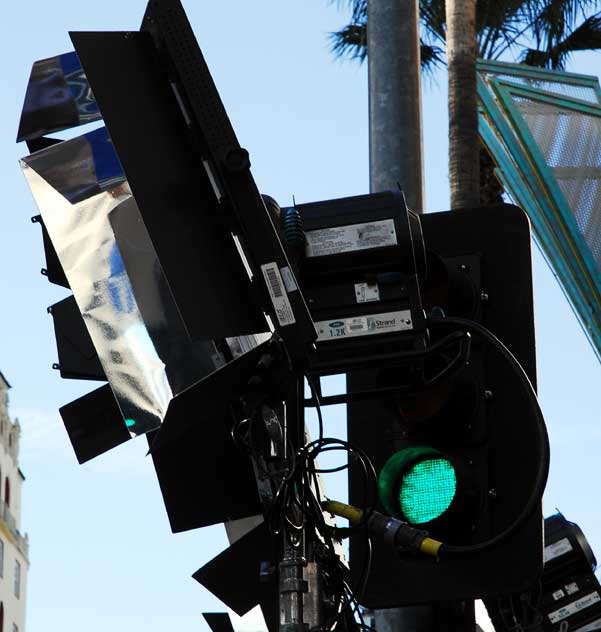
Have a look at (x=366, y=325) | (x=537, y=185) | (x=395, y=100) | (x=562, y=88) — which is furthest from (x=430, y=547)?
(x=562, y=88)

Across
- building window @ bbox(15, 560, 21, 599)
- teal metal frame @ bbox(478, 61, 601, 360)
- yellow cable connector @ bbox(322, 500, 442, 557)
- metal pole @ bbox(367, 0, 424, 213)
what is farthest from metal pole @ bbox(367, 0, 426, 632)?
building window @ bbox(15, 560, 21, 599)

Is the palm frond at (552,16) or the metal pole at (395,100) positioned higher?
the metal pole at (395,100)

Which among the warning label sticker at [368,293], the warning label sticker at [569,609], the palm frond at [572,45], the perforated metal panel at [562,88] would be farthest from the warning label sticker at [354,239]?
the palm frond at [572,45]

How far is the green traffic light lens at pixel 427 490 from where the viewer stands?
410 centimetres

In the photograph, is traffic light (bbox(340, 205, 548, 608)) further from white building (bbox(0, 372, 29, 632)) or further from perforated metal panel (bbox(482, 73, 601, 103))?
white building (bbox(0, 372, 29, 632))

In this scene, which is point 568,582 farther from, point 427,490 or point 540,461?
point 540,461

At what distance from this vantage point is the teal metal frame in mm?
16984

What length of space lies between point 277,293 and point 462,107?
29.2 ft

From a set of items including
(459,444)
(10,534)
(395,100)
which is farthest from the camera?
(10,534)

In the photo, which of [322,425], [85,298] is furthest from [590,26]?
[322,425]

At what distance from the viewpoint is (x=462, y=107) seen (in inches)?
484

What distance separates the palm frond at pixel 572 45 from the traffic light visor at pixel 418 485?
56.2 ft

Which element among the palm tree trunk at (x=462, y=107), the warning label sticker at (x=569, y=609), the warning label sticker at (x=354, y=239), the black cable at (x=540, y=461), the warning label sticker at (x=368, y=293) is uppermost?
the warning label sticker at (x=354, y=239)

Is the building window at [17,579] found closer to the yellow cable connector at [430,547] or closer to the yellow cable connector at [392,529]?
the yellow cable connector at [392,529]
